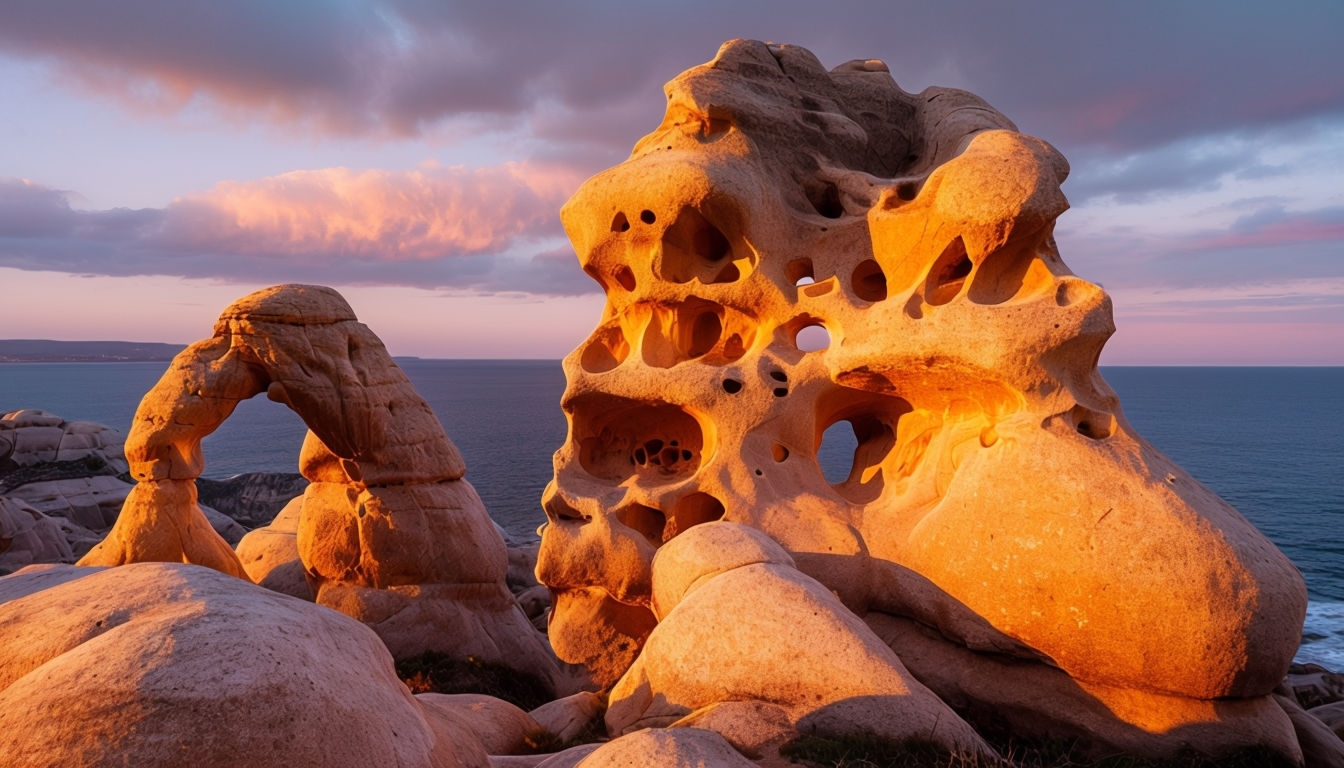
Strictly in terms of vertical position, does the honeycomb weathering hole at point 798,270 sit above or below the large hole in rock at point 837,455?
above

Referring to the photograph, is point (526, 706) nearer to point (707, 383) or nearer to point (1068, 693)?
point (707, 383)

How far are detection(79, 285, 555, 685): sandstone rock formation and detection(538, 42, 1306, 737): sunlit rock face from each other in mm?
2519

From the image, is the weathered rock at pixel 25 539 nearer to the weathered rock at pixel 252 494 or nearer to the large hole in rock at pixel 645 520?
the weathered rock at pixel 252 494

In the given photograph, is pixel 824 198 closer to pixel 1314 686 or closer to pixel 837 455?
pixel 1314 686

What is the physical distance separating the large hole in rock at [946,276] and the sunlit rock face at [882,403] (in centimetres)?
5

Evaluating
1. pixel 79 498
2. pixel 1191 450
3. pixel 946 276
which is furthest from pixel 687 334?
pixel 1191 450

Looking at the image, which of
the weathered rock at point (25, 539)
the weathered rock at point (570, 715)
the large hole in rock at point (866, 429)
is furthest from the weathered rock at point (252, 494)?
the large hole in rock at point (866, 429)

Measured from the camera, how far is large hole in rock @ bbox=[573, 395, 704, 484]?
564 inches

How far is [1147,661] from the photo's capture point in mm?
9398

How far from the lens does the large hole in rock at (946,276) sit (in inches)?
475

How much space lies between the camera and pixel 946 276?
42.1 ft

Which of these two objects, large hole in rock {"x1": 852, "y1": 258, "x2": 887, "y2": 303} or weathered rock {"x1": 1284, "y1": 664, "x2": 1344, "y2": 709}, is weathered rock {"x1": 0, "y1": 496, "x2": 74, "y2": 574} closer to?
large hole in rock {"x1": 852, "y1": 258, "x2": 887, "y2": 303}

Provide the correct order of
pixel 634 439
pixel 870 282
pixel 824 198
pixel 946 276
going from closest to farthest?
pixel 946 276 < pixel 870 282 < pixel 824 198 < pixel 634 439

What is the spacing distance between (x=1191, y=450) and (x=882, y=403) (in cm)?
7376
